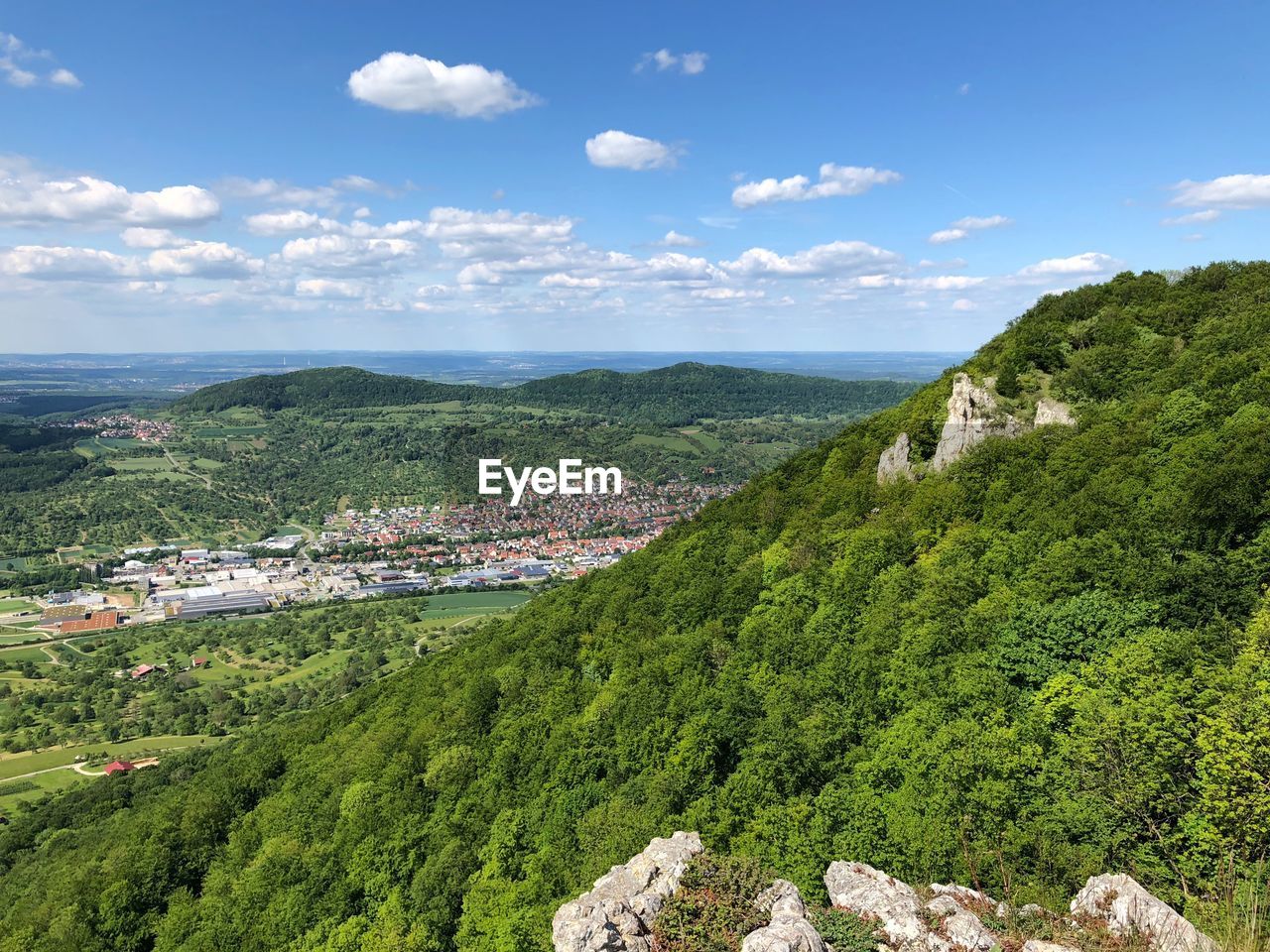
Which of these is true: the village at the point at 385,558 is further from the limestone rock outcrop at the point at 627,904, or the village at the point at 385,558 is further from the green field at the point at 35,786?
the limestone rock outcrop at the point at 627,904

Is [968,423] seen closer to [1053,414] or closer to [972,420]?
[972,420]

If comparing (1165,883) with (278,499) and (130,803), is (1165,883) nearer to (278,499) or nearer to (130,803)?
(130,803)

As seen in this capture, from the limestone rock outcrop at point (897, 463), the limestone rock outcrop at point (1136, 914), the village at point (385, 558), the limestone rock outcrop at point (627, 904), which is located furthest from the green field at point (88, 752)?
the limestone rock outcrop at point (1136, 914)

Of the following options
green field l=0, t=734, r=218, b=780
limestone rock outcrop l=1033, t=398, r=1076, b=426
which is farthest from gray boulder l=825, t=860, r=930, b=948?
green field l=0, t=734, r=218, b=780

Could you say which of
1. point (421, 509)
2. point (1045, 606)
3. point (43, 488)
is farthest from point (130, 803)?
point (43, 488)

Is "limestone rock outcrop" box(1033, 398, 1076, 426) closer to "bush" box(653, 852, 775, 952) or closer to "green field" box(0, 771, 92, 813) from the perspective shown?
"bush" box(653, 852, 775, 952)

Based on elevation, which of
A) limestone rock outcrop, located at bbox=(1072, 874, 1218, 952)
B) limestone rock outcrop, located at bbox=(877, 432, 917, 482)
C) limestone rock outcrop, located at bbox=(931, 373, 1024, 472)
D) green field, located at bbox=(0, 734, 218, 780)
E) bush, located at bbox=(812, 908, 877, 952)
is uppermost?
limestone rock outcrop, located at bbox=(931, 373, 1024, 472)

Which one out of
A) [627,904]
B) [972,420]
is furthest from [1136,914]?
[972,420]
